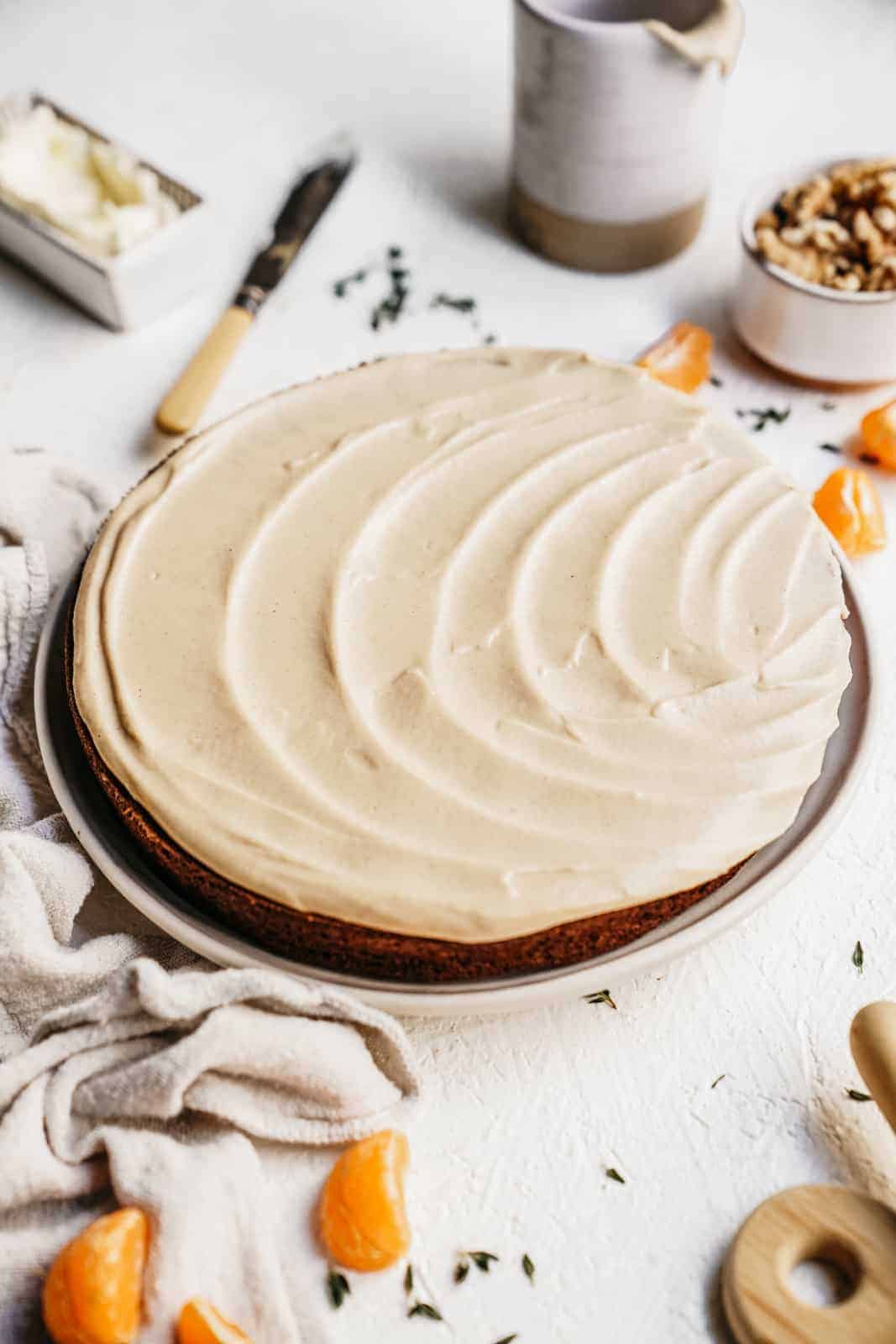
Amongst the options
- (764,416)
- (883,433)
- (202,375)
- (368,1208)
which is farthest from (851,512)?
(368,1208)

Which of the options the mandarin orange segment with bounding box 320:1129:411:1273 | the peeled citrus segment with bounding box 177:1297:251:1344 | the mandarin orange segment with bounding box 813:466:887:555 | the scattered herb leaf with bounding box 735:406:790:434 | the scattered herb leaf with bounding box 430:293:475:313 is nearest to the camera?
the peeled citrus segment with bounding box 177:1297:251:1344

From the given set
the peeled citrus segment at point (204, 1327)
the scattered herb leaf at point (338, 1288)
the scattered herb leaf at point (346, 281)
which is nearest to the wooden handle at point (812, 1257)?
the scattered herb leaf at point (338, 1288)

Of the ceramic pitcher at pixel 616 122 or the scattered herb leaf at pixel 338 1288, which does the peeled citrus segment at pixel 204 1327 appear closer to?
the scattered herb leaf at pixel 338 1288

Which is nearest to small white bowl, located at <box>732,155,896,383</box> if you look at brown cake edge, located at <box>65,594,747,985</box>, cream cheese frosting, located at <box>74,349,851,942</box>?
cream cheese frosting, located at <box>74,349,851,942</box>

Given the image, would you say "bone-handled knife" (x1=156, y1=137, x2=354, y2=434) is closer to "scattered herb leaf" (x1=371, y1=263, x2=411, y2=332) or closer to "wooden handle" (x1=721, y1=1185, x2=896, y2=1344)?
"scattered herb leaf" (x1=371, y1=263, x2=411, y2=332)

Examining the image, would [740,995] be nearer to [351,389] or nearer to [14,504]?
[351,389]
